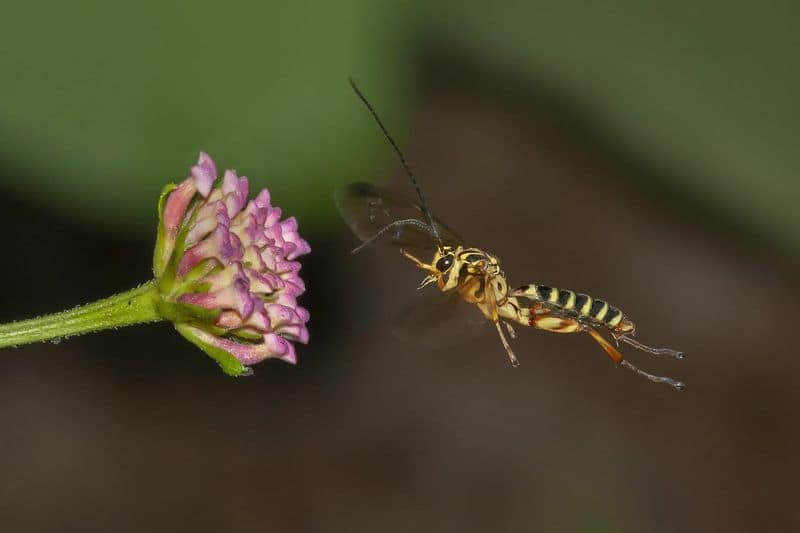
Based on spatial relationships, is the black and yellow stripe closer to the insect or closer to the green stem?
the insect

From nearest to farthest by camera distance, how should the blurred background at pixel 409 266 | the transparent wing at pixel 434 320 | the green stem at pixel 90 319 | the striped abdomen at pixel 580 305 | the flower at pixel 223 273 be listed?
the green stem at pixel 90 319
the flower at pixel 223 273
the transparent wing at pixel 434 320
the striped abdomen at pixel 580 305
the blurred background at pixel 409 266

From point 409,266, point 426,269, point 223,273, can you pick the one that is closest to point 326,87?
point 426,269

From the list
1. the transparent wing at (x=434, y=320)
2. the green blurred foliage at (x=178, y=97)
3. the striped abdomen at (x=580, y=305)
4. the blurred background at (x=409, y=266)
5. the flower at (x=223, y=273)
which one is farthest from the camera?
the blurred background at (x=409, y=266)

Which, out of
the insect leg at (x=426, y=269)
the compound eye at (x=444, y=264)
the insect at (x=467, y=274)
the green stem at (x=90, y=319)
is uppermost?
the insect at (x=467, y=274)

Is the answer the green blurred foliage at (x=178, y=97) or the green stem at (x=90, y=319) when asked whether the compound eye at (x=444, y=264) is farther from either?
the green blurred foliage at (x=178, y=97)

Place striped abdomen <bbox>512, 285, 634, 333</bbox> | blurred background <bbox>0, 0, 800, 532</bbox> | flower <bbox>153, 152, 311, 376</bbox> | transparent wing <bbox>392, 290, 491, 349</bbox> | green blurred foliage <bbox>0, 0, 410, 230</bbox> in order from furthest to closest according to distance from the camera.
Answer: blurred background <bbox>0, 0, 800, 532</bbox> → green blurred foliage <bbox>0, 0, 410, 230</bbox> → striped abdomen <bbox>512, 285, 634, 333</bbox> → transparent wing <bbox>392, 290, 491, 349</bbox> → flower <bbox>153, 152, 311, 376</bbox>

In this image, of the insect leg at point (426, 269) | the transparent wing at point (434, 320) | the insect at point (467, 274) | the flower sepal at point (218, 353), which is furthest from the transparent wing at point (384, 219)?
the flower sepal at point (218, 353)

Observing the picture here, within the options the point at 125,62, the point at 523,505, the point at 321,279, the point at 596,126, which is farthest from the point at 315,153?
the point at 523,505

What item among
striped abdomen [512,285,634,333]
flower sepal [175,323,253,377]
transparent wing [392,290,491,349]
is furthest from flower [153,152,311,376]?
striped abdomen [512,285,634,333]

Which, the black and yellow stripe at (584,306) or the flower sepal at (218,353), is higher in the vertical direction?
the black and yellow stripe at (584,306)
